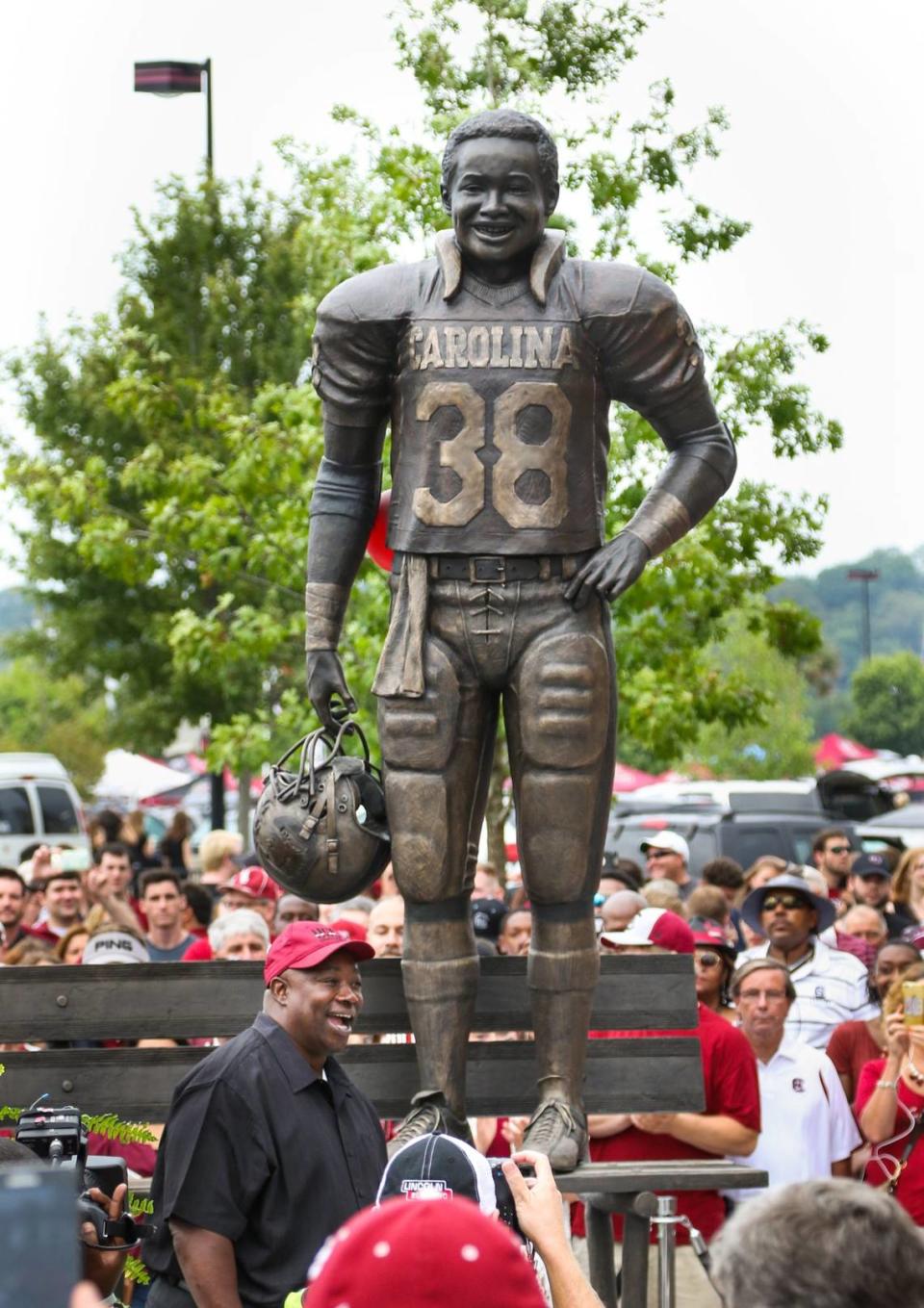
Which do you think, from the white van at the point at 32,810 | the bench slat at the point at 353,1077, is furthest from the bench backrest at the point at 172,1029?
the white van at the point at 32,810

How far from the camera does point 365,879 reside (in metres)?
6.53

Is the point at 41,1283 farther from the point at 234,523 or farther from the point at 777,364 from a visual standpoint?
the point at 234,523

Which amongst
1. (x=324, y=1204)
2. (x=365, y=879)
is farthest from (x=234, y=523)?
(x=324, y=1204)

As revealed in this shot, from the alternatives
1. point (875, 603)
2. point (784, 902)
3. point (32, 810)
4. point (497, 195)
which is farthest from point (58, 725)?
point (875, 603)

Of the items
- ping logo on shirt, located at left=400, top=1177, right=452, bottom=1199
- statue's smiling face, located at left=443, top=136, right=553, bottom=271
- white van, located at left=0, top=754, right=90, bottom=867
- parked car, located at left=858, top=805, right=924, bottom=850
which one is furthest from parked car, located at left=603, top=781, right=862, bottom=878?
ping logo on shirt, located at left=400, top=1177, right=452, bottom=1199

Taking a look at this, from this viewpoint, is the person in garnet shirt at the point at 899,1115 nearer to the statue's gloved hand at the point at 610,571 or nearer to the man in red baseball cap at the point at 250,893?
the statue's gloved hand at the point at 610,571

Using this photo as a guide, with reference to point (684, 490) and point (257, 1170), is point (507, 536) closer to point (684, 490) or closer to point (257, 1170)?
point (684, 490)

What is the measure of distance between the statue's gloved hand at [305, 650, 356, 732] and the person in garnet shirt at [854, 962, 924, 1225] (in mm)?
2343

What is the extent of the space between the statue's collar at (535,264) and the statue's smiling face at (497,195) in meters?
0.07

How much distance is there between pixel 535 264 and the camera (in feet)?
20.9

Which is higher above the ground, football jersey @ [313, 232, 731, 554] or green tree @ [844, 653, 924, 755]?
football jersey @ [313, 232, 731, 554]

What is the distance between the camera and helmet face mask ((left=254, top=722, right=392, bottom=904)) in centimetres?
641

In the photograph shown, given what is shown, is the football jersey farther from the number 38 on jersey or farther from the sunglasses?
the sunglasses

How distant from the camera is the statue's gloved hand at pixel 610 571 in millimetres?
6297
